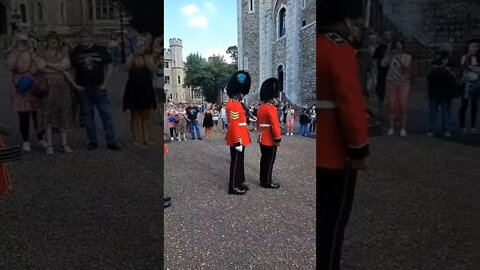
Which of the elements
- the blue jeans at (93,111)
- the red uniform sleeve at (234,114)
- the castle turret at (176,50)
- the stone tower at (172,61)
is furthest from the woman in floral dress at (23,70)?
the red uniform sleeve at (234,114)

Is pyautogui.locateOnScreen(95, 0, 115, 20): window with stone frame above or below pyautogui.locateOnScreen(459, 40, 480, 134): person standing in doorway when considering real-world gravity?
above

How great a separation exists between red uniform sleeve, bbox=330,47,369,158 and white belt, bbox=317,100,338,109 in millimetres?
24

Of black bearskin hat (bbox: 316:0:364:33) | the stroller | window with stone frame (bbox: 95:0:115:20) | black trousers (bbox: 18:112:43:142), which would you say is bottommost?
the stroller

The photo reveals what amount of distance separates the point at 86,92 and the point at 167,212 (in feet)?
7.03

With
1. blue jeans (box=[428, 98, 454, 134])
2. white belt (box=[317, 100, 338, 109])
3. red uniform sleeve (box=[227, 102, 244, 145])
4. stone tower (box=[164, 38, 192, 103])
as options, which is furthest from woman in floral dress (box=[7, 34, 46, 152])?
red uniform sleeve (box=[227, 102, 244, 145])

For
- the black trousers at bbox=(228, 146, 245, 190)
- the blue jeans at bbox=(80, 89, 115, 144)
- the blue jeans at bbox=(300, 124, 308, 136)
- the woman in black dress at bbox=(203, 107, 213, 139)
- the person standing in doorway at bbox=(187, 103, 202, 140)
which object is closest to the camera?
the blue jeans at bbox=(80, 89, 115, 144)

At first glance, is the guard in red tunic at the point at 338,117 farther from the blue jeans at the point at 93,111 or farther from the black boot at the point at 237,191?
the black boot at the point at 237,191

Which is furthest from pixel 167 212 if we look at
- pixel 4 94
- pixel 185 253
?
pixel 4 94

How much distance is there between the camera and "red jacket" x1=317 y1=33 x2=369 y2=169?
1611mm

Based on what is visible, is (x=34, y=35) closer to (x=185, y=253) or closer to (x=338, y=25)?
(x=338, y=25)

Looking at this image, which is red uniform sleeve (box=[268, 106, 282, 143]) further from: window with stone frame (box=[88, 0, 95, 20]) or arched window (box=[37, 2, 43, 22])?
arched window (box=[37, 2, 43, 22])

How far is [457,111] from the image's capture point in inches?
66.3

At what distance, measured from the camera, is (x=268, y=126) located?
4730 mm

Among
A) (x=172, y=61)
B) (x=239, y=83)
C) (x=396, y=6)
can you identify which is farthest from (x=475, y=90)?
(x=239, y=83)
